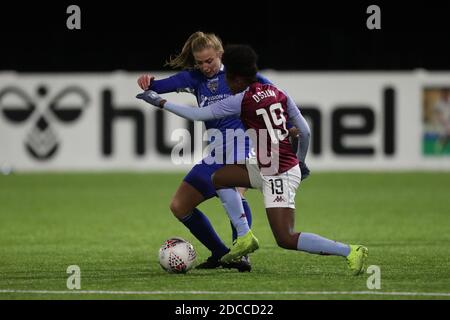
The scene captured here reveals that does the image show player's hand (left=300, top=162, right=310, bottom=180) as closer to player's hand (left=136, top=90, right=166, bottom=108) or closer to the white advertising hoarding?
player's hand (left=136, top=90, right=166, bottom=108)

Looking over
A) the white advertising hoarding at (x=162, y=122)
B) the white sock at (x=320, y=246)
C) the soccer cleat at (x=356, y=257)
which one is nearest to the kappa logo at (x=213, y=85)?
the white sock at (x=320, y=246)

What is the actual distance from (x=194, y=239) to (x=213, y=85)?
3.23 metres

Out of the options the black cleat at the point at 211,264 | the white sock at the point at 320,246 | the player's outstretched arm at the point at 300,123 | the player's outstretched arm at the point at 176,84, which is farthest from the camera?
the black cleat at the point at 211,264

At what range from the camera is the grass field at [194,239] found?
811 centimetres

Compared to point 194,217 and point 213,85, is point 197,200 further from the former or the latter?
point 213,85

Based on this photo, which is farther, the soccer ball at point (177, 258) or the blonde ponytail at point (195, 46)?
the blonde ponytail at point (195, 46)

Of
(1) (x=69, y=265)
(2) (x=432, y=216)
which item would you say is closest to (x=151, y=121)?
(2) (x=432, y=216)

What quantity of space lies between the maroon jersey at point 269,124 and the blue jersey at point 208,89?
0.76 metres

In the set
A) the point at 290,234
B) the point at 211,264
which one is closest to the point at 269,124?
the point at 290,234

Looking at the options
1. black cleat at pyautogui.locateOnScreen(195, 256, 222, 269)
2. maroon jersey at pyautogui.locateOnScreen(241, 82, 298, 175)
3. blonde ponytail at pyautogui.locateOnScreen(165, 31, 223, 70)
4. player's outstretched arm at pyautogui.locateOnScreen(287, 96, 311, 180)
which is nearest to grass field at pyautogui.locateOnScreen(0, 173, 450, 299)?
black cleat at pyautogui.locateOnScreen(195, 256, 222, 269)

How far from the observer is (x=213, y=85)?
937 centimetres

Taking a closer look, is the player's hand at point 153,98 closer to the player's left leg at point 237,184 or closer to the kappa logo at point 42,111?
the player's left leg at point 237,184

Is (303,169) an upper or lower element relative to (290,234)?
upper

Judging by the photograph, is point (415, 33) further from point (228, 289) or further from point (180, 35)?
point (228, 289)
